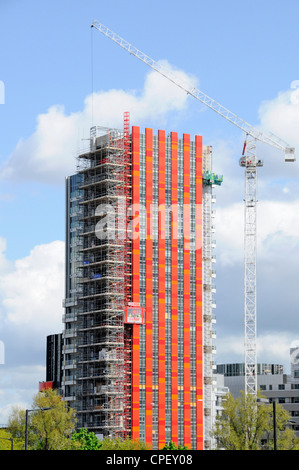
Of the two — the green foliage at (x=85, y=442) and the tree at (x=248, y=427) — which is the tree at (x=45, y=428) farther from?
Result: the tree at (x=248, y=427)

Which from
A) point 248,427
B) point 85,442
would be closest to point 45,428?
point 85,442

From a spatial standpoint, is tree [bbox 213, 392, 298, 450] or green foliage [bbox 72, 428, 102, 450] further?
green foliage [bbox 72, 428, 102, 450]

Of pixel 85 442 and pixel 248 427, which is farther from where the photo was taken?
pixel 85 442

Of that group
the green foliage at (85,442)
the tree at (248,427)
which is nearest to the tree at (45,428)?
the green foliage at (85,442)

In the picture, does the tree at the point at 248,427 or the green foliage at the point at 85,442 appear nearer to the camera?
the tree at the point at 248,427

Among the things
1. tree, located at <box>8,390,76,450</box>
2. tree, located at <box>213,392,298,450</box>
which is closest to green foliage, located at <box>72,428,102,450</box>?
tree, located at <box>8,390,76,450</box>

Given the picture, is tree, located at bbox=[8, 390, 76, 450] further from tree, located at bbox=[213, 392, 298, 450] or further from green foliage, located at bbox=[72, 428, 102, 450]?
tree, located at bbox=[213, 392, 298, 450]

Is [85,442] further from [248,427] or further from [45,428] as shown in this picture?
[248,427]
